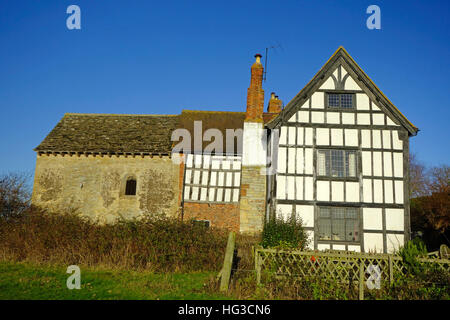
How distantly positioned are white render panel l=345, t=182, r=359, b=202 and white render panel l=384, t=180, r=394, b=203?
1.14m

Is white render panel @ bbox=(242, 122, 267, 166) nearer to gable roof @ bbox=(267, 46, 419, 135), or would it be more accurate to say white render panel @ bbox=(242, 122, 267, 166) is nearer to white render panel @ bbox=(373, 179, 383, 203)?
gable roof @ bbox=(267, 46, 419, 135)

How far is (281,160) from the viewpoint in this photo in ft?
47.9

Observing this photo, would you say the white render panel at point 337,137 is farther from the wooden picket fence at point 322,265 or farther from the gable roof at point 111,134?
the gable roof at point 111,134

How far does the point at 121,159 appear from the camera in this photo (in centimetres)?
2086

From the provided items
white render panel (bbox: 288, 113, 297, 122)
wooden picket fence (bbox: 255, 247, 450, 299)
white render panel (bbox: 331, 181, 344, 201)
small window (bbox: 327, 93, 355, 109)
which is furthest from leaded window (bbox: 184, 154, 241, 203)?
wooden picket fence (bbox: 255, 247, 450, 299)

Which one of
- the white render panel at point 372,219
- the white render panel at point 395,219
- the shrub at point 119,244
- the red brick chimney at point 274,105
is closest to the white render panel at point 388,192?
the white render panel at point 395,219

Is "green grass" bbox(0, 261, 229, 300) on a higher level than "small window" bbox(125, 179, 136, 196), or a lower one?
lower

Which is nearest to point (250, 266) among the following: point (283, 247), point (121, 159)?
point (283, 247)

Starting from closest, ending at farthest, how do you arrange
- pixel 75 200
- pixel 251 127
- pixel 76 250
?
1. pixel 76 250
2. pixel 251 127
3. pixel 75 200

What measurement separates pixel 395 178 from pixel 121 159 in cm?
1514

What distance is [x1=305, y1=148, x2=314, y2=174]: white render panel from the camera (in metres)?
14.5

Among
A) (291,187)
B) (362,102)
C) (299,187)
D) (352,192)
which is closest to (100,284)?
(291,187)

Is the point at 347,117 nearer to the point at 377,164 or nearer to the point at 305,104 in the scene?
the point at 305,104
